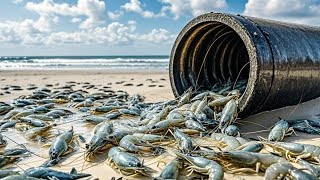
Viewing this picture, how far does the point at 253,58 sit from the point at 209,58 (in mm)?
2199

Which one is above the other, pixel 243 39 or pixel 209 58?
pixel 243 39

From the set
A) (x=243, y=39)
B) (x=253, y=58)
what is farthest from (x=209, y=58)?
(x=253, y=58)

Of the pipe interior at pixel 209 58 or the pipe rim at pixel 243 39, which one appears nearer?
the pipe rim at pixel 243 39

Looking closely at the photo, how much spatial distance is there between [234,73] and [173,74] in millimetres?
1515

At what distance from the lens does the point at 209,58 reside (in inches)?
283

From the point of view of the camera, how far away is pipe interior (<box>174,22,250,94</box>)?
21.8ft

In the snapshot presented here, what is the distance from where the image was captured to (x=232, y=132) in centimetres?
474

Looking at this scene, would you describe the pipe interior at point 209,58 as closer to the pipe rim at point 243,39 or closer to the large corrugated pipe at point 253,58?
the large corrugated pipe at point 253,58

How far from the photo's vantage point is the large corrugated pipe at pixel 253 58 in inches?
202

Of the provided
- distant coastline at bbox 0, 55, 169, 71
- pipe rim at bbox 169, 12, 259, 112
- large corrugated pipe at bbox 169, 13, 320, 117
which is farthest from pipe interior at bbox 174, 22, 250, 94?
distant coastline at bbox 0, 55, 169, 71

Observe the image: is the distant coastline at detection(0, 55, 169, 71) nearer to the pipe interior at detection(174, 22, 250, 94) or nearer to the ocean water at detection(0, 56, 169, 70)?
the ocean water at detection(0, 56, 169, 70)

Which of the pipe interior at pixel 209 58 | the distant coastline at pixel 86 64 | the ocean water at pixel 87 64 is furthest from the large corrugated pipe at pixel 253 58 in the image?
the ocean water at pixel 87 64

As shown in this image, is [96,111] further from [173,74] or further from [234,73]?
[234,73]

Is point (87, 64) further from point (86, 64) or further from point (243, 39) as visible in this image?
point (243, 39)
